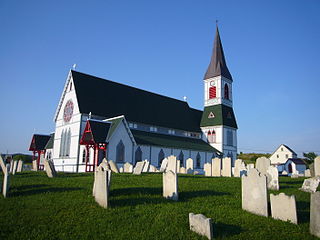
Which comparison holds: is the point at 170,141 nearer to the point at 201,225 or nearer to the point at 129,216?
the point at 129,216

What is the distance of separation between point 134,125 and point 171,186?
26563 millimetres

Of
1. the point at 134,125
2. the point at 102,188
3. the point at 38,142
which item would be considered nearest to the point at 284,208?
the point at 102,188

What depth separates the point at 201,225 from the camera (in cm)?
697

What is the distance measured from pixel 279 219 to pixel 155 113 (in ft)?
111

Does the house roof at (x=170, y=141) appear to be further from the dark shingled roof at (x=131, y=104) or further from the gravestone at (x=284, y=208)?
the gravestone at (x=284, y=208)

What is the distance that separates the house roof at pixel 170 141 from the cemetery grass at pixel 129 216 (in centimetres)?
2240

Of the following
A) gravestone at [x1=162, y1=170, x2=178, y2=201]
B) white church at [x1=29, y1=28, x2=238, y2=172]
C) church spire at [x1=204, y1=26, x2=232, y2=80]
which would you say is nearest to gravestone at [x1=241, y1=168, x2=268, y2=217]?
gravestone at [x1=162, y1=170, x2=178, y2=201]

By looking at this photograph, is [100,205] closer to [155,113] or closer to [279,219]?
[279,219]

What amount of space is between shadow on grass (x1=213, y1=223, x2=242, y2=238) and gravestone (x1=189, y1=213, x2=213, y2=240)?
0.24 meters

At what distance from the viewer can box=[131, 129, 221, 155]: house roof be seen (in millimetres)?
34628

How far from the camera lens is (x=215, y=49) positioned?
53531 mm

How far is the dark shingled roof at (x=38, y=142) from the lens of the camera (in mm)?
38750

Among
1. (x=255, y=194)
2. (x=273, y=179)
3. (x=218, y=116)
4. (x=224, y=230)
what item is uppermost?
(x=218, y=116)

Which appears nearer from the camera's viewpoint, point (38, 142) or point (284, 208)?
point (284, 208)
